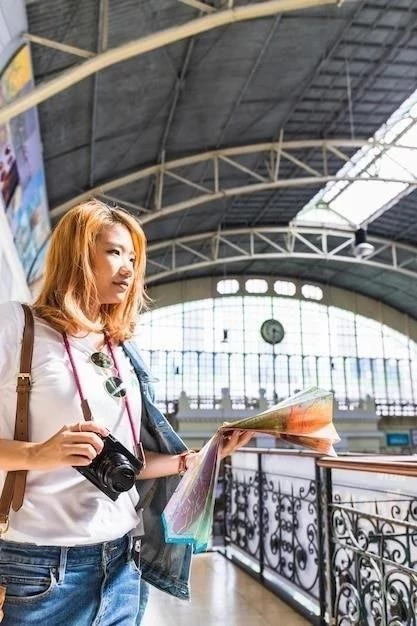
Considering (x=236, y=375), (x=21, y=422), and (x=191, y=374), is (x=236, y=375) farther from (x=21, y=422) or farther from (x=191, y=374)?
(x=21, y=422)

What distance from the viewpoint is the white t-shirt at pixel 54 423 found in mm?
957

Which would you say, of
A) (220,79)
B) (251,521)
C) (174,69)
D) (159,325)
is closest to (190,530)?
(251,521)

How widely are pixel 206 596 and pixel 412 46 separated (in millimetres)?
9141

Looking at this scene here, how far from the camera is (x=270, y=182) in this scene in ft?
39.3

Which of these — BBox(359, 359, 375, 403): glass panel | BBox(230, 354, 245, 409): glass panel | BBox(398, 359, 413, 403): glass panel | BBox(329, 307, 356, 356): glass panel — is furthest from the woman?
BBox(398, 359, 413, 403): glass panel

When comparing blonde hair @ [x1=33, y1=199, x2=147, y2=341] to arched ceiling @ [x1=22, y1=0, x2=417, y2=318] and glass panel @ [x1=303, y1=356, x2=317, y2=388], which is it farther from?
glass panel @ [x1=303, y1=356, x2=317, y2=388]

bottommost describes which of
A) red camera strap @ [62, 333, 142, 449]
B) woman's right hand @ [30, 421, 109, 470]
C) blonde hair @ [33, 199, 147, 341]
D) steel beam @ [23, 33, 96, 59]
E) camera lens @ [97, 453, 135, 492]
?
camera lens @ [97, 453, 135, 492]

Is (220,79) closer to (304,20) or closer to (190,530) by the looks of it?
(304,20)

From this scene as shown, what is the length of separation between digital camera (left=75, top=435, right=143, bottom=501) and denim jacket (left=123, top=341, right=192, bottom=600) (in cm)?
31

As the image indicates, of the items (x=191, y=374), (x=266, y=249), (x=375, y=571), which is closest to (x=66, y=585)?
(x=375, y=571)

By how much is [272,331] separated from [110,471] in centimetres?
2347

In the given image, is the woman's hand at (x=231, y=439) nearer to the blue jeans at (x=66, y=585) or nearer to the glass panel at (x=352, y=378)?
the blue jeans at (x=66, y=585)

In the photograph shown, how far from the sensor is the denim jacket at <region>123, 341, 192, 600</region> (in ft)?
4.04

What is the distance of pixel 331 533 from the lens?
291 cm
